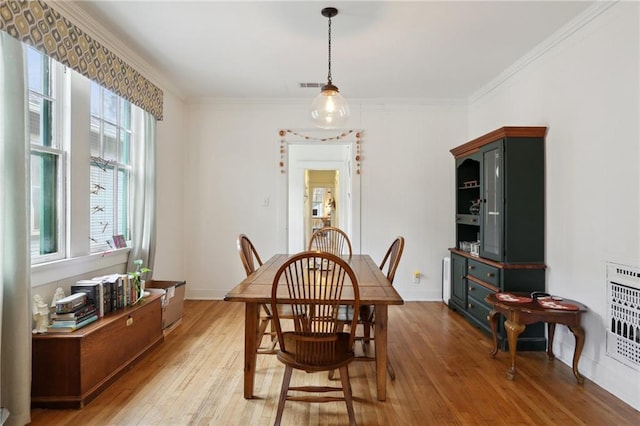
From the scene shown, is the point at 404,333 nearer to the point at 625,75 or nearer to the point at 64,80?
the point at 625,75

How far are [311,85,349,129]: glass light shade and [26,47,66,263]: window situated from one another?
1.82 metres

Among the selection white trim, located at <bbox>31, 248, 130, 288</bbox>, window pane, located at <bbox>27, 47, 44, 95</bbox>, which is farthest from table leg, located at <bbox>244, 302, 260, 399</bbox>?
window pane, located at <bbox>27, 47, 44, 95</bbox>

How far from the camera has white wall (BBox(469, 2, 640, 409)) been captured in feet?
7.02

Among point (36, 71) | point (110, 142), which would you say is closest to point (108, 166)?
point (110, 142)

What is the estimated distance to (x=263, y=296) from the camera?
6.01 feet

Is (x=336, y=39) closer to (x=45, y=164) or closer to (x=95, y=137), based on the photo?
(x=95, y=137)

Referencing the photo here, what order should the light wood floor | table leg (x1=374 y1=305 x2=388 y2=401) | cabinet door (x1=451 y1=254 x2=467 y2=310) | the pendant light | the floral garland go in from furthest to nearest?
1. the floral garland
2. cabinet door (x1=451 y1=254 x2=467 y2=310)
3. the pendant light
4. table leg (x1=374 y1=305 x2=388 y2=401)
5. the light wood floor

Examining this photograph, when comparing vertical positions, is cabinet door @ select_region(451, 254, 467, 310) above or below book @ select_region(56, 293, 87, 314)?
below

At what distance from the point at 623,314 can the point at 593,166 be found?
1002 mm

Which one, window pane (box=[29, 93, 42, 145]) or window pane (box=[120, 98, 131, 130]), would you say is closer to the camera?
window pane (box=[29, 93, 42, 145])

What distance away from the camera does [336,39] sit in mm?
2850

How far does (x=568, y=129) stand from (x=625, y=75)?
0.53 m

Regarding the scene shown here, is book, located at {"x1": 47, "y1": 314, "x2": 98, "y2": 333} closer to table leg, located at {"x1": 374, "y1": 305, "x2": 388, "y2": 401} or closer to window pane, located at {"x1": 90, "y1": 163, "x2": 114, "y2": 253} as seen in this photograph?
window pane, located at {"x1": 90, "y1": 163, "x2": 114, "y2": 253}

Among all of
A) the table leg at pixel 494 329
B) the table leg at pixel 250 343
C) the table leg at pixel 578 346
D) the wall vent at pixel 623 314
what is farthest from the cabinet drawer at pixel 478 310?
the table leg at pixel 250 343
